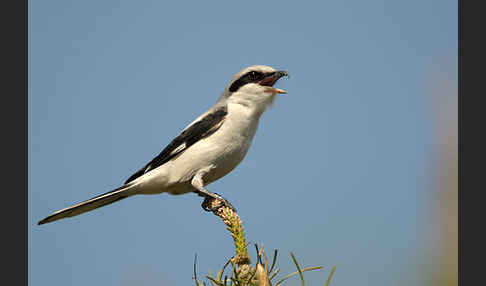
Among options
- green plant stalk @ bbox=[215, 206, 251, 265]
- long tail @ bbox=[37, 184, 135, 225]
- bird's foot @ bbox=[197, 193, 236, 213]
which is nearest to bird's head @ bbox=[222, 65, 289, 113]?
bird's foot @ bbox=[197, 193, 236, 213]

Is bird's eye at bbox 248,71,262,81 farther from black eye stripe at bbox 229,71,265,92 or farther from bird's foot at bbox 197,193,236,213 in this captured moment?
bird's foot at bbox 197,193,236,213

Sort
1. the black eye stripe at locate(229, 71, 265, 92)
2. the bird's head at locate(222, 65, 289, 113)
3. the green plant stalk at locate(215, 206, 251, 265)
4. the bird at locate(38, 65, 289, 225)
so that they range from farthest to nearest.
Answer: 1. the black eye stripe at locate(229, 71, 265, 92)
2. the bird's head at locate(222, 65, 289, 113)
3. the bird at locate(38, 65, 289, 225)
4. the green plant stalk at locate(215, 206, 251, 265)

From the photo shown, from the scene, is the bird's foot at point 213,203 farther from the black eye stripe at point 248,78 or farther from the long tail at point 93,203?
the black eye stripe at point 248,78

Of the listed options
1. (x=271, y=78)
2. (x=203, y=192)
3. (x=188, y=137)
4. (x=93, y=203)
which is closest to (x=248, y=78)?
(x=271, y=78)

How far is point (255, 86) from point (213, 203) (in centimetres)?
147

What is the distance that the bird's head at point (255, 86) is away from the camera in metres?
4.58

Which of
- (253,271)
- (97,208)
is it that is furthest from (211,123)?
(253,271)

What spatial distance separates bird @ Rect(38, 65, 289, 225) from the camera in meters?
4.28

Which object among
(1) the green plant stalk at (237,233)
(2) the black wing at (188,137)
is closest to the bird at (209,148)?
(2) the black wing at (188,137)

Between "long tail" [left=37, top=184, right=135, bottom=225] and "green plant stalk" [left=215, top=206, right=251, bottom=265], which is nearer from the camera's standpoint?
"green plant stalk" [left=215, top=206, right=251, bottom=265]

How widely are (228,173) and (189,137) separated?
497 mm

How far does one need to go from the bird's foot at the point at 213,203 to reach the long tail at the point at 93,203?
0.75 m

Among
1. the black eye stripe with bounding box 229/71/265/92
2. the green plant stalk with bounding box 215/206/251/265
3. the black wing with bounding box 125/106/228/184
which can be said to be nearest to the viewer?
the green plant stalk with bounding box 215/206/251/265

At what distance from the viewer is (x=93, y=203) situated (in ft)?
14.1
